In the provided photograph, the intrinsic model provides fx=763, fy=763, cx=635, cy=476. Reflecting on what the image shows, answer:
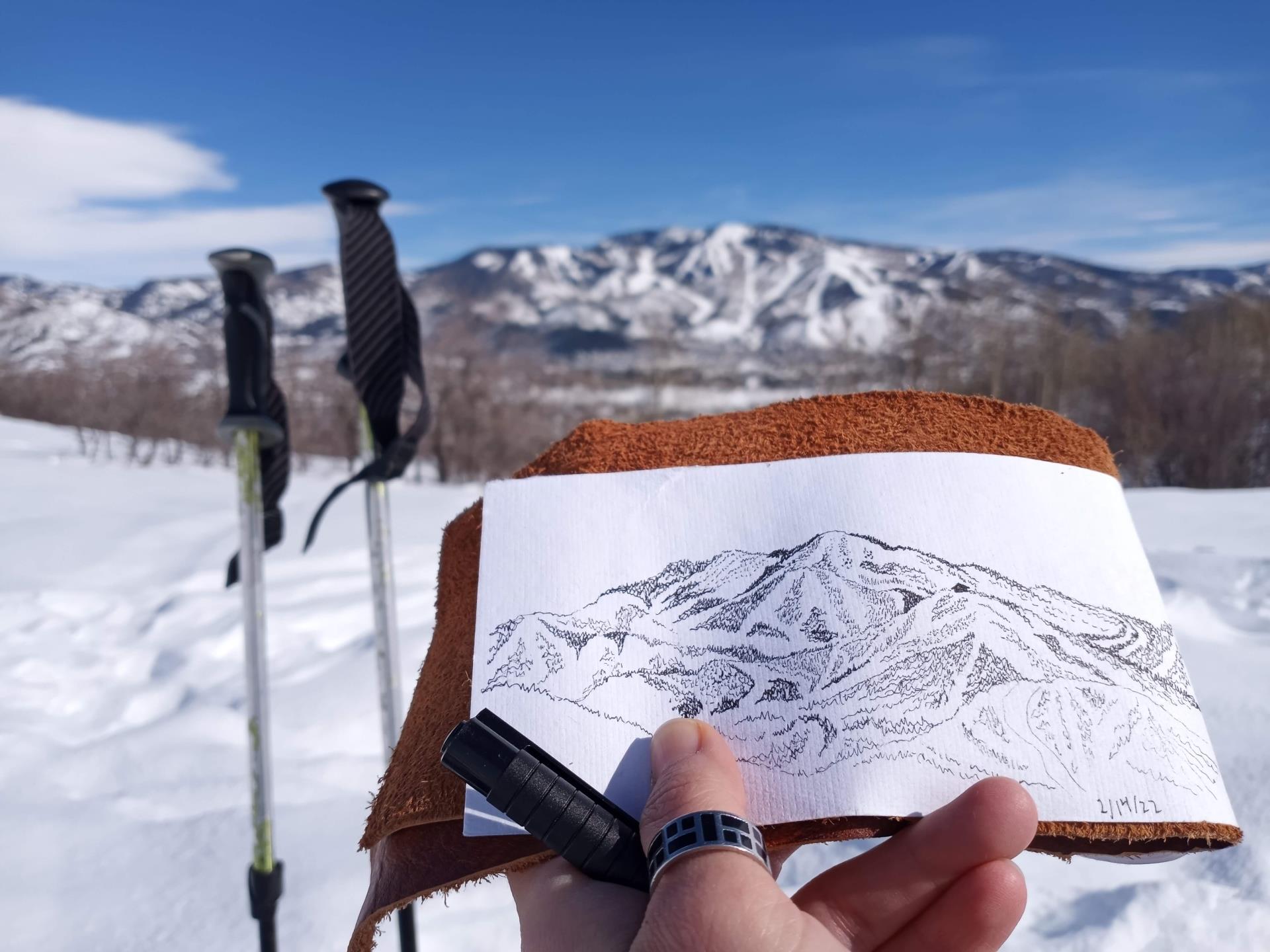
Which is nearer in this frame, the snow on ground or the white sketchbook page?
the white sketchbook page

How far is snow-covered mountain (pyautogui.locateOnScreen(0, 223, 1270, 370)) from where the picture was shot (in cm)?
6825

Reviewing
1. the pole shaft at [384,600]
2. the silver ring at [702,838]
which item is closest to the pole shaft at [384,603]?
the pole shaft at [384,600]

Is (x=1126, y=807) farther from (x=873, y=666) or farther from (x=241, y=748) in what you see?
(x=241, y=748)

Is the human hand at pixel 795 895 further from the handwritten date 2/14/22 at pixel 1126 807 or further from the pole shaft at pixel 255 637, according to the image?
the pole shaft at pixel 255 637

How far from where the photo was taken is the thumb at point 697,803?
0.71 m

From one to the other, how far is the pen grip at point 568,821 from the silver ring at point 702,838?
0.05 metres

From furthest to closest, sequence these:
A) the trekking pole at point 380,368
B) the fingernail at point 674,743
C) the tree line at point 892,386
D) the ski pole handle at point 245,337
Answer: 1. the tree line at point 892,386
2. the trekking pole at point 380,368
3. the ski pole handle at point 245,337
4. the fingernail at point 674,743

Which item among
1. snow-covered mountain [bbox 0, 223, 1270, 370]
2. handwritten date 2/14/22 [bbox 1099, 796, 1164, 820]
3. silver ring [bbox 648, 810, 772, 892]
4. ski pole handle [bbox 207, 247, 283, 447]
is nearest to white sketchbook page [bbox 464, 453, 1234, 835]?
handwritten date 2/14/22 [bbox 1099, 796, 1164, 820]

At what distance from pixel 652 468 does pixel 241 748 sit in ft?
6.11

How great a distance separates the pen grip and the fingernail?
0.26ft

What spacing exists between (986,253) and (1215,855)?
11253 centimetres

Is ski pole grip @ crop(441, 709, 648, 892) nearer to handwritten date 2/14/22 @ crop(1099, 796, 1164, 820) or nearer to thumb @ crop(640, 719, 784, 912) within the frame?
thumb @ crop(640, 719, 784, 912)

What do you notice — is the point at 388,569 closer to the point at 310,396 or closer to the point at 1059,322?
the point at 310,396

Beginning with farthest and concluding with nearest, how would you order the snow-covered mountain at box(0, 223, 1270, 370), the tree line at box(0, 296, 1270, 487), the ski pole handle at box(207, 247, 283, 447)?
1. the snow-covered mountain at box(0, 223, 1270, 370)
2. the tree line at box(0, 296, 1270, 487)
3. the ski pole handle at box(207, 247, 283, 447)
